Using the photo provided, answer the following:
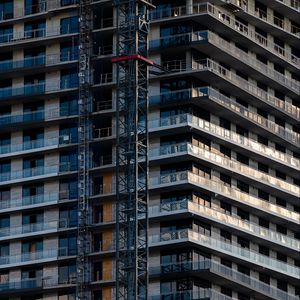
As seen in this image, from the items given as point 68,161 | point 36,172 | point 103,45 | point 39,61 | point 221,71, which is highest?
point 103,45

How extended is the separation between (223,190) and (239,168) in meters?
3.84

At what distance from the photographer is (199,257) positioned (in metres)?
184

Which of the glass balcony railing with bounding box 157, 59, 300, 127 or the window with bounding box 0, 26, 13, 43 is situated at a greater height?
the window with bounding box 0, 26, 13, 43

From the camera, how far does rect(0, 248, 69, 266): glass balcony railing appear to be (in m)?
189

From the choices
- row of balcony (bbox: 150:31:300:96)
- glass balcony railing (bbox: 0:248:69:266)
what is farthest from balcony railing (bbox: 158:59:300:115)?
glass balcony railing (bbox: 0:248:69:266)

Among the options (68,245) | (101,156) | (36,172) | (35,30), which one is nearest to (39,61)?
(35,30)

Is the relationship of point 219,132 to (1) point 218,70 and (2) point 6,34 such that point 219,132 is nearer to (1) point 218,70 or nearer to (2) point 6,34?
(1) point 218,70

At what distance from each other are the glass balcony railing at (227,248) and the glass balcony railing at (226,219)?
1.66 m

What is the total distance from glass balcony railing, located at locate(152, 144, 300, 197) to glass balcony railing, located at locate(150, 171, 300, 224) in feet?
5.36

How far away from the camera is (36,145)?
192 m

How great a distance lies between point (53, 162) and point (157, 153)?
410 inches

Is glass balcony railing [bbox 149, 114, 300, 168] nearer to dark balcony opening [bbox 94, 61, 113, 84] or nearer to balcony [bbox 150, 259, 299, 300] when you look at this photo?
dark balcony opening [bbox 94, 61, 113, 84]

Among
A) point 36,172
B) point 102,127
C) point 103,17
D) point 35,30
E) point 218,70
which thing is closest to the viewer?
point 218,70

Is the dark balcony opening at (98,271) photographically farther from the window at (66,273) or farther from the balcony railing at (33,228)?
the balcony railing at (33,228)
